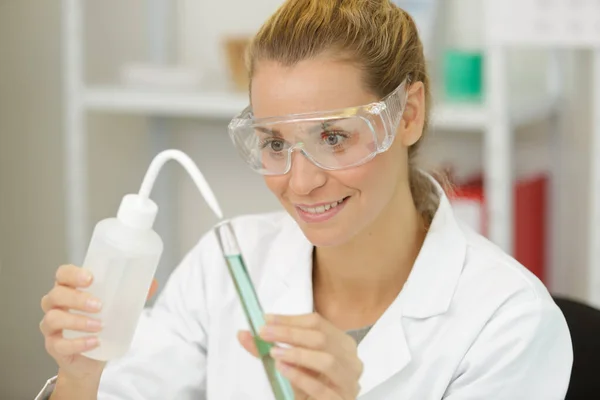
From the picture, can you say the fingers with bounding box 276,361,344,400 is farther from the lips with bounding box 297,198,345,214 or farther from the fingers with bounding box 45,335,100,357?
the lips with bounding box 297,198,345,214

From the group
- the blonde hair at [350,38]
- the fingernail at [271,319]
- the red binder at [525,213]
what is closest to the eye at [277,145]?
the blonde hair at [350,38]

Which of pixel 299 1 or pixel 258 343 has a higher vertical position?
pixel 299 1

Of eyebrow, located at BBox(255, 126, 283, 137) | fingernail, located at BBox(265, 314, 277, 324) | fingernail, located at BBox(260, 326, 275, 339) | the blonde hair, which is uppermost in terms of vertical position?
the blonde hair

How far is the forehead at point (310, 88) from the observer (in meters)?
1.17

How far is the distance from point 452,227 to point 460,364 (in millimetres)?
238

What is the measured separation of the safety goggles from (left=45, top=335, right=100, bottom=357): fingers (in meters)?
0.36

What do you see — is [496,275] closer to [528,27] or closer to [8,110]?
[528,27]

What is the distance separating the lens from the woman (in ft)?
3.82

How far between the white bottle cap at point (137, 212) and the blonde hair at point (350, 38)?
344mm

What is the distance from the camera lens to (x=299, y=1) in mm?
1263

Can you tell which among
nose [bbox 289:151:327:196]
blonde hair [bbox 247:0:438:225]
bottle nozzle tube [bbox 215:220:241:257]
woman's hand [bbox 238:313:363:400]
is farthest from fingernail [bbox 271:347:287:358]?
blonde hair [bbox 247:0:438:225]

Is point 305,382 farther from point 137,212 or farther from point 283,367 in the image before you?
point 137,212

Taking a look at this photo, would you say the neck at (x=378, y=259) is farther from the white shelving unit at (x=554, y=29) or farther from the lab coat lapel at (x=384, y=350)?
the white shelving unit at (x=554, y=29)

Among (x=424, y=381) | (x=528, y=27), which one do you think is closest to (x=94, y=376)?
(x=424, y=381)
